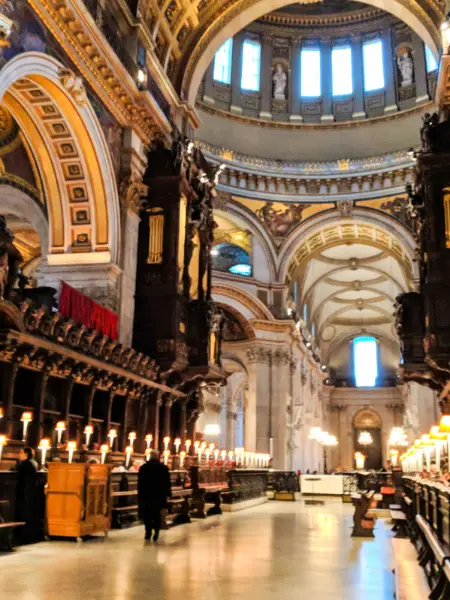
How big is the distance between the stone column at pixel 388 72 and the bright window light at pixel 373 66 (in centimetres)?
24

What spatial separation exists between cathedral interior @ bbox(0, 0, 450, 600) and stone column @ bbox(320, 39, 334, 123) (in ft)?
0.33

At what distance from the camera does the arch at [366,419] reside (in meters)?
46.4

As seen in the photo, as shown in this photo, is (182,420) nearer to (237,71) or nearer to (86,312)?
(86,312)

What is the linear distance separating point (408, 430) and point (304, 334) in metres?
7.21

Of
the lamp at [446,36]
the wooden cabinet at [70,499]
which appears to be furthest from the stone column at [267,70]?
the wooden cabinet at [70,499]

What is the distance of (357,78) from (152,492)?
24952 millimetres

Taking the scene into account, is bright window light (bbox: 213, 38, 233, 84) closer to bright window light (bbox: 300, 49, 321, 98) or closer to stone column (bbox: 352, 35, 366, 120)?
bright window light (bbox: 300, 49, 321, 98)

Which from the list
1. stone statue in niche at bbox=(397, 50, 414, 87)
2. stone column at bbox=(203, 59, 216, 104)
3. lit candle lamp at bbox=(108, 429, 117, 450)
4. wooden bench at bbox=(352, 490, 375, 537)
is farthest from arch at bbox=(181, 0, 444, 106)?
wooden bench at bbox=(352, 490, 375, 537)

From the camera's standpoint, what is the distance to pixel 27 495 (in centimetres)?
774

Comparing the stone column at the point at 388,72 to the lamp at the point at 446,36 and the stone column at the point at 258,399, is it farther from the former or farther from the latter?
the lamp at the point at 446,36

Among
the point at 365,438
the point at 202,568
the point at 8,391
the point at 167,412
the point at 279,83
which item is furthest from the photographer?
the point at 365,438

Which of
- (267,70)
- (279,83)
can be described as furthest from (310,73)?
(267,70)

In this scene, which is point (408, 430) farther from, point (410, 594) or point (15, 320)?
point (410, 594)

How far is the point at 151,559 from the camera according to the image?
6.88m
